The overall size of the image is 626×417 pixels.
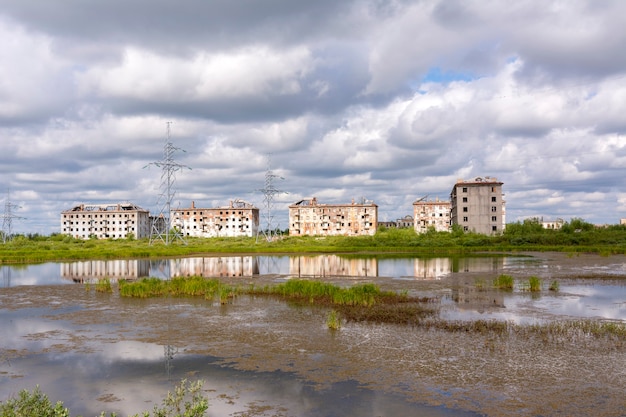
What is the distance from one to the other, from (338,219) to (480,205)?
46882 mm

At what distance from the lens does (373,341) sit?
15844 mm

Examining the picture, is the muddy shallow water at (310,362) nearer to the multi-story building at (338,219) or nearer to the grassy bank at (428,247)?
the grassy bank at (428,247)

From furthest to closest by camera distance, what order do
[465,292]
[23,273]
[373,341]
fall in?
[23,273] → [465,292] → [373,341]

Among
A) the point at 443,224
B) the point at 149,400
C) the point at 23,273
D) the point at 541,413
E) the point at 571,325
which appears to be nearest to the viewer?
the point at 541,413

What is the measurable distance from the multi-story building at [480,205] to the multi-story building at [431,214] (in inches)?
1377

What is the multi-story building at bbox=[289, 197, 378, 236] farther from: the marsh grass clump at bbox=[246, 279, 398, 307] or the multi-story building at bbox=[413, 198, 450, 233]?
the marsh grass clump at bbox=[246, 279, 398, 307]

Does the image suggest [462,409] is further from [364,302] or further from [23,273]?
[23,273]

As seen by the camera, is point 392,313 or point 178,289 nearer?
point 392,313

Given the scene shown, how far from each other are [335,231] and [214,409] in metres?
130

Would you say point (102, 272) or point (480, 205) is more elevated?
point (480, 205)

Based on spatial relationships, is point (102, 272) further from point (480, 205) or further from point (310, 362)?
point (480, 205)

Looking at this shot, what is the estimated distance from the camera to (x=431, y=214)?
140375 millimetres

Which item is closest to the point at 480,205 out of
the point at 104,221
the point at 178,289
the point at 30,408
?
the point at 178,289

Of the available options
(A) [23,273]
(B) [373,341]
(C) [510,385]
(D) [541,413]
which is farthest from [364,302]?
(A) [23,273]
